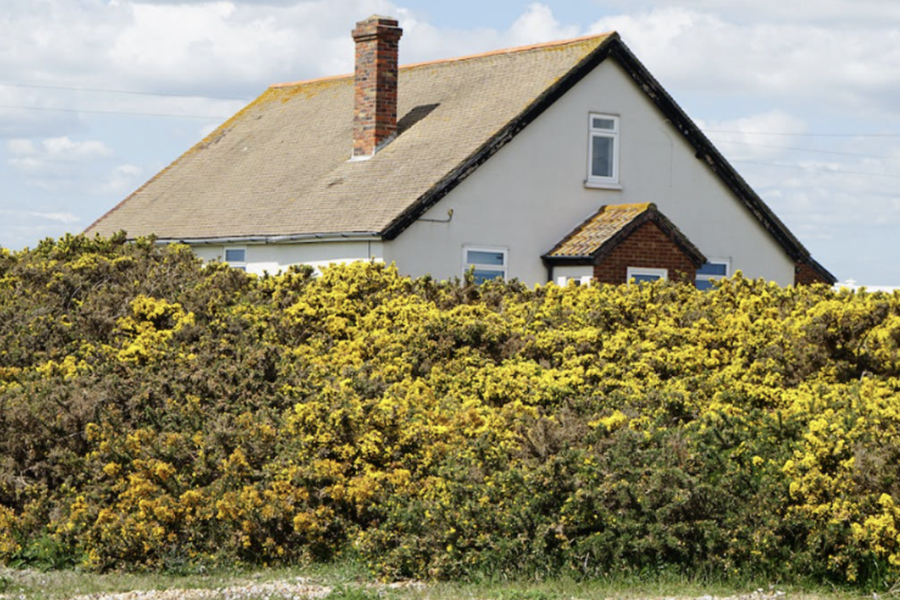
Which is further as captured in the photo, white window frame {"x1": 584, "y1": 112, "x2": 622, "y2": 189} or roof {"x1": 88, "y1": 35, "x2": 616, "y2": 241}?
white window frame {"x1": 584, "y1": 112, "x2": 622, "y2": 189}

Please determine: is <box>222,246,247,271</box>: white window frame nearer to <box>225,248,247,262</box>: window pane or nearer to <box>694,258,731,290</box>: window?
<box>225,248,247,262</box>: window pane

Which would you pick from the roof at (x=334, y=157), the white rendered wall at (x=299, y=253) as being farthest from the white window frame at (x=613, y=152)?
the white rendered wall at (x=299, y=253)

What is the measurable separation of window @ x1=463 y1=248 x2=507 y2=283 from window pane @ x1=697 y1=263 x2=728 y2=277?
4782 millimetres

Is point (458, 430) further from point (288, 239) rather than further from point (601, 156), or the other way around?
point (601, 156)

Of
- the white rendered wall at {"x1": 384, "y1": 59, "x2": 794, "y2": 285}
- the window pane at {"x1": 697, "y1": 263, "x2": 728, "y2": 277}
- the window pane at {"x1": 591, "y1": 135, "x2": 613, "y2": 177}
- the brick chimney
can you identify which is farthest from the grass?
the window pane at {"x1": 697, "y1": 263, "x2": 728, "y2": 277}

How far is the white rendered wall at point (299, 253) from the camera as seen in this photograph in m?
22.3

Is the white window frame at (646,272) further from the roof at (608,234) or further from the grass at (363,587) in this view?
the grass at (363,587)

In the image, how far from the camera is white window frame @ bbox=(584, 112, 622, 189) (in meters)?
24.6

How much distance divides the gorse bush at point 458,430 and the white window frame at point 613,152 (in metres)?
11.0

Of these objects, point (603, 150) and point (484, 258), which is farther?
point (603, 150)

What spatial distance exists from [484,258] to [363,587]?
1516 centimetres

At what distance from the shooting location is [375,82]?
25.4m

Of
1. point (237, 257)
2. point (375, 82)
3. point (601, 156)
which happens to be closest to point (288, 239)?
point (237, 257)

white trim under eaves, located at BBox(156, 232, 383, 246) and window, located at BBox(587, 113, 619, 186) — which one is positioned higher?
window, located at BBox(587, 113, 619, 186)
